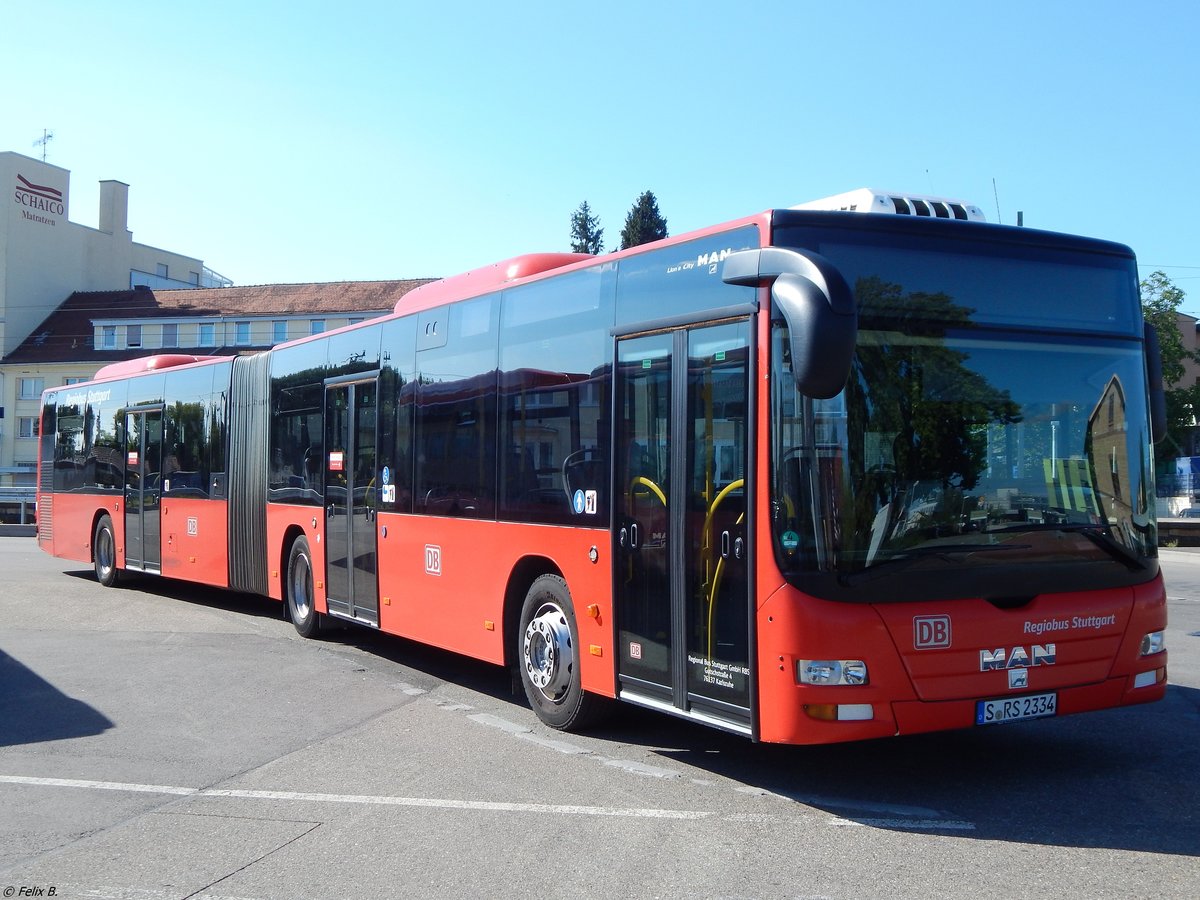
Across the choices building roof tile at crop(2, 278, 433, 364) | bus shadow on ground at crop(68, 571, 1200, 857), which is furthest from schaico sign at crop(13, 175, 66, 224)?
bus shadow on ground at crop(68, 571, 1200, 857)

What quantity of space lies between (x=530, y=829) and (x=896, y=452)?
2657 mm

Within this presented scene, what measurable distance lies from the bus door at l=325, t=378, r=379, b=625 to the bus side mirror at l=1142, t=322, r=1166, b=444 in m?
6.75

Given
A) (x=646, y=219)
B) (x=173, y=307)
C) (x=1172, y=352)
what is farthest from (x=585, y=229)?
(x=1172, y=352)

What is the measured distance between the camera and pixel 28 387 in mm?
69750

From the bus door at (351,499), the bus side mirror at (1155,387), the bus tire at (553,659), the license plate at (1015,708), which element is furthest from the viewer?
the bus door at (351,499)

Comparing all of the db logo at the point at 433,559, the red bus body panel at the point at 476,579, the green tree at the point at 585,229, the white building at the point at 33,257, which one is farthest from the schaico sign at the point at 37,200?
the db logo at the point at 433,559

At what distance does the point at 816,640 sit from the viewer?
20.1 ft

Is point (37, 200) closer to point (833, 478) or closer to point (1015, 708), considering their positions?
point (833, 478)

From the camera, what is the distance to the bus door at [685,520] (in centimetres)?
655

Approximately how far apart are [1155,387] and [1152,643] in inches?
61.1

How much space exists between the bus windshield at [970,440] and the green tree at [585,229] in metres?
71.9

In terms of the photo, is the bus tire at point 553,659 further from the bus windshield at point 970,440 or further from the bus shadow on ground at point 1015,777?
the bus windshield at point 970,440

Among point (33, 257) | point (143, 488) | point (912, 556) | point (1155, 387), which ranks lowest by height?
point (912, 556)

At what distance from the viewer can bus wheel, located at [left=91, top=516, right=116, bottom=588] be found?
746 inches
